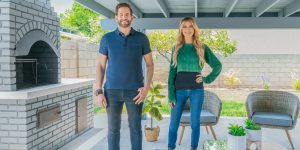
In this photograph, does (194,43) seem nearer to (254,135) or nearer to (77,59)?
(254,135)

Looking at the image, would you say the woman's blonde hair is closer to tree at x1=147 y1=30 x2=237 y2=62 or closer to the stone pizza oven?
the stone pizza oven

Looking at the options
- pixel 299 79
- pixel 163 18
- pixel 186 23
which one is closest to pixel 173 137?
pixel 186 23

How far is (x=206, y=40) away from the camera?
25.6ft

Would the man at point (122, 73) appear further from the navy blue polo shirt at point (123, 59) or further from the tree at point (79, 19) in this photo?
the tree at point (79, 19)

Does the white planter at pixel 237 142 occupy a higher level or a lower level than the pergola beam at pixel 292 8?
lower

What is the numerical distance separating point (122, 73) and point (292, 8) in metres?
3.24

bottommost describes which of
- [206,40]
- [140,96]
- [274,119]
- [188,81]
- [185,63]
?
[274,119]

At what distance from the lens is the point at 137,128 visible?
2.71m

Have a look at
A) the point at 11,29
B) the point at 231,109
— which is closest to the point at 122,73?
the point at 11,29

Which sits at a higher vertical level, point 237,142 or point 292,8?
point 292,8

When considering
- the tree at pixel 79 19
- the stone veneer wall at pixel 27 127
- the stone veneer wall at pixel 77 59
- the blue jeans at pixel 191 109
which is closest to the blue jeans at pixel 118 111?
the blue jeans at pixel 191 109

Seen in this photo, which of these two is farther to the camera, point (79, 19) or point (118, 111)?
point (79, 19)

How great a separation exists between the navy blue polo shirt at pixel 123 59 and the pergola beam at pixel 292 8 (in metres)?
2.83

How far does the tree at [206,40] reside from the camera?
25.1 ft
